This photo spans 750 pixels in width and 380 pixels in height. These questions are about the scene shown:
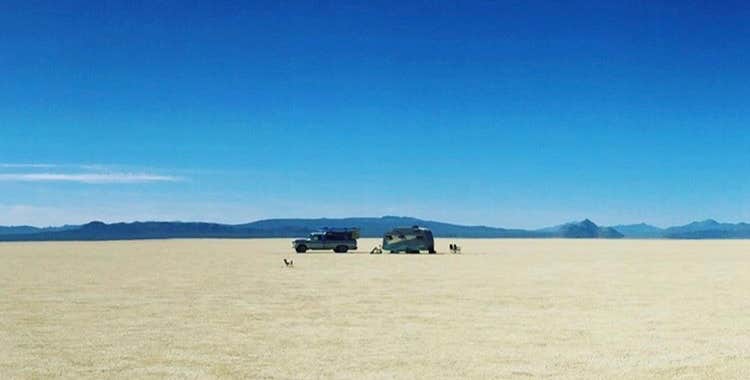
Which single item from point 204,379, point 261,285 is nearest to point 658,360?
point 204,379

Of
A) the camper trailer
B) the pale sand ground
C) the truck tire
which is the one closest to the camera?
the pale sand ground

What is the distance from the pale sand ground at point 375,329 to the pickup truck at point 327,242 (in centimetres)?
4008

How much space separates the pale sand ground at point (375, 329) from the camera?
1435cm

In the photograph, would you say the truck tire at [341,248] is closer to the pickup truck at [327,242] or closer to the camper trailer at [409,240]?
the pickup truck at [327,242]

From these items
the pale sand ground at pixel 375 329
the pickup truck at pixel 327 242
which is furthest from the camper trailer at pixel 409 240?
the pale sand ground at pixel 375 329

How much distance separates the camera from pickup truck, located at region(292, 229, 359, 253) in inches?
2945

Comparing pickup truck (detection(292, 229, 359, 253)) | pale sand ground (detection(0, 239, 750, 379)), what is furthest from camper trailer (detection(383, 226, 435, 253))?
pale sand ground (detection(0, 239, 750, 379))

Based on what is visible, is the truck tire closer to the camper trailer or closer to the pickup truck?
the pickup truck

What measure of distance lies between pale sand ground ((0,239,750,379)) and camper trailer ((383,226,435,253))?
38.1 m

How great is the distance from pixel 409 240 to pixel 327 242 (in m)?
7.61

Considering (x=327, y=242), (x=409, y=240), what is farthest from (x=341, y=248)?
(x=409, y=240)

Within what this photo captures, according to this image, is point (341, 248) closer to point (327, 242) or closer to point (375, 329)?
point (327, 242)

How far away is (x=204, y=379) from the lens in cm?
1336

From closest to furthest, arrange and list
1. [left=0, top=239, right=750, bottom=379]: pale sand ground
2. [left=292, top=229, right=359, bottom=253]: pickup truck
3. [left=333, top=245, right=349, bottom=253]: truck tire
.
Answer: [left=0, top=239, right=750, bottom=379]: pale sand ground < [left=292, top=229, right=359, bottom=253]: pickup truck < [left=333, top=245, right=349, bottom=253]: truck tire
